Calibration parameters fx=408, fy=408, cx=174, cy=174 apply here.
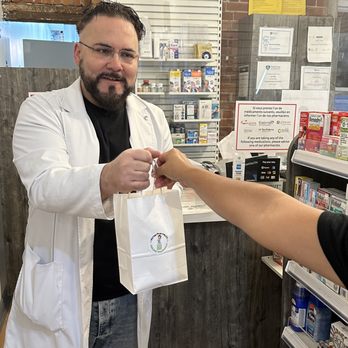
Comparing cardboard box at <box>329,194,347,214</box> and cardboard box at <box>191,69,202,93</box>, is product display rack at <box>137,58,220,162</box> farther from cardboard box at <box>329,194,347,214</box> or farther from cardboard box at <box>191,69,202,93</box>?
cardboard box at <box>329,194,347,214</box>

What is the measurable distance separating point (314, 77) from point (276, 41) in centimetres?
61

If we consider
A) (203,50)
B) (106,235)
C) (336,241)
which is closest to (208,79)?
(203,50)

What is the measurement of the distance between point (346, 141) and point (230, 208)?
2.45ft

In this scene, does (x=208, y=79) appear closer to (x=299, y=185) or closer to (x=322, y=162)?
(x=299, y=185)

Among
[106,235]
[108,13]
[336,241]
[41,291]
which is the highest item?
[108,13]

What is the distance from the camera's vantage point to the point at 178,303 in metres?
2.25

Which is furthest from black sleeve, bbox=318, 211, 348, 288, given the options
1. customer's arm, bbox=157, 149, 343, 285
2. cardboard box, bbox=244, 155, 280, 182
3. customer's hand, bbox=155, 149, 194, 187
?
cardboard box, bbox=244, 155, 280, 182

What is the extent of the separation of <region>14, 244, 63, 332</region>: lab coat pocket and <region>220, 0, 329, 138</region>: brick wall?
3633 mm

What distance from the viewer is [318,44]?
459 cm

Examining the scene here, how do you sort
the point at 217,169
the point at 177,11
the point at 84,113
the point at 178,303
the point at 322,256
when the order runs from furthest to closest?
1. the point at 177,11
2. the point at 217,169
3. the point at 178,303
4. the point at 84,113
5. the point at 322,256

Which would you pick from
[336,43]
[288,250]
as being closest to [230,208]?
[288,250]

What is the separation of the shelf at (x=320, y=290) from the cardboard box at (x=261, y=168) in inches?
24.1

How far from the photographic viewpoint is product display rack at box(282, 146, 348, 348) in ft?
5.02

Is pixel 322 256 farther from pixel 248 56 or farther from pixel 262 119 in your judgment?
pixel 248 56
